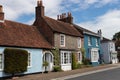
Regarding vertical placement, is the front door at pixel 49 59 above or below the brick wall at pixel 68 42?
below

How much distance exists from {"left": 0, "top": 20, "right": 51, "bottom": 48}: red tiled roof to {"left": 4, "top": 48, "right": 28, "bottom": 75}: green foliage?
0.85m

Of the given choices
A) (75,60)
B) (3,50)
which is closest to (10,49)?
(3,50)

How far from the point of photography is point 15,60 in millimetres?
24609

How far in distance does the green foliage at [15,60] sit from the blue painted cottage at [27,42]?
0.46 meters

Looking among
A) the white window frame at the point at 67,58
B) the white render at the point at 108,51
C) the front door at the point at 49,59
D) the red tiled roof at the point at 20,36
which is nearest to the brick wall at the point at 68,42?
the white window frame at the point at 67,58

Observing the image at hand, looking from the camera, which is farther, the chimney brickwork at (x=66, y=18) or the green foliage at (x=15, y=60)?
the chimney brickwork at (x=66, y=18)

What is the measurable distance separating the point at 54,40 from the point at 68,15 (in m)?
12.9

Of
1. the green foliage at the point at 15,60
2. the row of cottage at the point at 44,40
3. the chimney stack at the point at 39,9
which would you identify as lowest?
the green foliage at the point at 15,60

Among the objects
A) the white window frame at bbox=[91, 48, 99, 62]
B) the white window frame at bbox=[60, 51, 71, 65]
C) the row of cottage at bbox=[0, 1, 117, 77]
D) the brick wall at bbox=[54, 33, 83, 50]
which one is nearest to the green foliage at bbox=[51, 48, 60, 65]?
the row of cottage at bbox=[0, 1, 117, 77]

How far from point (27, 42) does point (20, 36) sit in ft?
4.00

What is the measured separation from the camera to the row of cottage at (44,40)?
26562 mm

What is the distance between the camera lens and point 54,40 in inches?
1314

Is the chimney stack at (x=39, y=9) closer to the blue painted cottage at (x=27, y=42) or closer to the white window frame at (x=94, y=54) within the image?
the blue painted cottage at (x=27, y=42)

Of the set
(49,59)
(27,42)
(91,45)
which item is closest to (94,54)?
(91,45)
